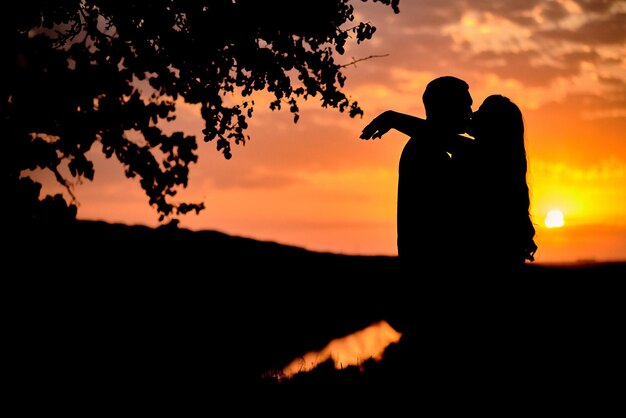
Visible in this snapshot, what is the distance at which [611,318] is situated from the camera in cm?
896

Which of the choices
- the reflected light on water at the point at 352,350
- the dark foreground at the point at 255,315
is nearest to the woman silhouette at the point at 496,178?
the dark foreground at the point at 255,315

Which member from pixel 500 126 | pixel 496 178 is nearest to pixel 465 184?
pixel 496 178

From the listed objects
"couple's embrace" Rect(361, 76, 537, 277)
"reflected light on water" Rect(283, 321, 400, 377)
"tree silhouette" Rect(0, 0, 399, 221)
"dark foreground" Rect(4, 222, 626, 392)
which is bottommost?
"reflected light on water" Rect(283, 321, 400, 377)

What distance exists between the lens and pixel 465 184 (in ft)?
12.8

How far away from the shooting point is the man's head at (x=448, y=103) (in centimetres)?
386

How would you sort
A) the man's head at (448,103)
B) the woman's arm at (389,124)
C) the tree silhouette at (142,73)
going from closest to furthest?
the man's head at (448,103) < the woman's arm at (389,124) < the tree silhouette at (142,73)

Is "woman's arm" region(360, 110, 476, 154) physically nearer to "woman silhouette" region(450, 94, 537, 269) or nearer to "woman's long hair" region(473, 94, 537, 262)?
"woman silhouette" region(450, 94, 537, 269)

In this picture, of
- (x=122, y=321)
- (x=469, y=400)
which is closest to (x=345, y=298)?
(x=122, y=321)

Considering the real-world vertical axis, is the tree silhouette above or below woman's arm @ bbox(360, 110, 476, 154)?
above

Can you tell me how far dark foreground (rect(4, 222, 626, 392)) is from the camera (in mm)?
4090

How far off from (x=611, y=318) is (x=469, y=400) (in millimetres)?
6101

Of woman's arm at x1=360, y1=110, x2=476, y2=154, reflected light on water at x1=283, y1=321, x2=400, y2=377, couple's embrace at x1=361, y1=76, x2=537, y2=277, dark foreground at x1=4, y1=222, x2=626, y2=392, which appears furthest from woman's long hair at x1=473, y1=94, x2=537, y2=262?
reflected light on water at x1=283, y1=321, x2=400, y2=377

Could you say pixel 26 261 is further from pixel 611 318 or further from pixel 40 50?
pixel 611 318

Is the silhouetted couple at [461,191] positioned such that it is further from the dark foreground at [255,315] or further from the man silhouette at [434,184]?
the dark foreground at [255,315]
